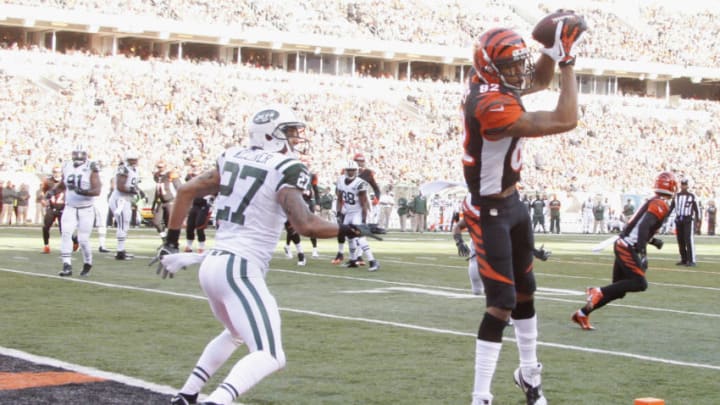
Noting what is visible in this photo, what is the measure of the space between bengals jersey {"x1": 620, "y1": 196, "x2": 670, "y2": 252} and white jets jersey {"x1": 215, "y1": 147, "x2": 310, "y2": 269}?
5540mm

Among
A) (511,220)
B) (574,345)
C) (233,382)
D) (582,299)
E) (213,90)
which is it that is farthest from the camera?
(213,90)

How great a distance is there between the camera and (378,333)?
9398mm

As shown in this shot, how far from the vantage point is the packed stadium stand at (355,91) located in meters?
38.9

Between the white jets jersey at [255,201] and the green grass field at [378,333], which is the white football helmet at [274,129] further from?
the green grass field at [378,333]

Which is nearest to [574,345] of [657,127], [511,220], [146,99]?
[511,220]

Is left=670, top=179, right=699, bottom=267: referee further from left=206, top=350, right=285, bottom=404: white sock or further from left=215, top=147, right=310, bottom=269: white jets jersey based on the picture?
left=206, top=350, right=285, bottom=404: white sock

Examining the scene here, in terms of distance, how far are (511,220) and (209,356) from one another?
1766mm

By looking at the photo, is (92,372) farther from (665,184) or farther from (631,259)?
(665,184)

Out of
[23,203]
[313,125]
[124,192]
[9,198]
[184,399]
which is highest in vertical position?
[313,125]

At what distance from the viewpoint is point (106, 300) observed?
11.7 meters

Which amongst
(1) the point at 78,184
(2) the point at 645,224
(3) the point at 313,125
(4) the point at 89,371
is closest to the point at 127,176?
(1) the point at 78,184

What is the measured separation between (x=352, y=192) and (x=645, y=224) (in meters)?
7.86

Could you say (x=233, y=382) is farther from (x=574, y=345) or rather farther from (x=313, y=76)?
(x=313, y=76)

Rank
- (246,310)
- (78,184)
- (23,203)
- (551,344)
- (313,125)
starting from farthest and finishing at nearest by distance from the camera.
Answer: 1. (313,125)
2. (23,203)
3. (78,184)
4. (551,344)
5. (246,310)
